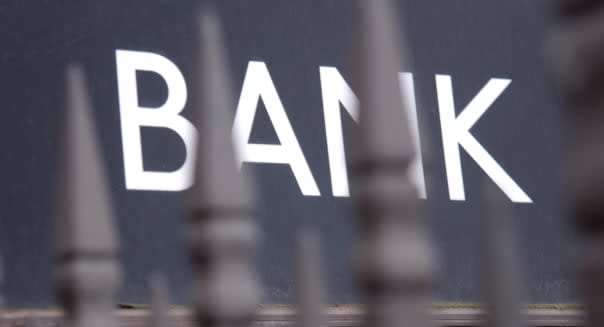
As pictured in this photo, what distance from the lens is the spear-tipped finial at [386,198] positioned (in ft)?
2.20

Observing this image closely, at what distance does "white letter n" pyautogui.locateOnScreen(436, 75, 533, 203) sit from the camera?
576 centimetres

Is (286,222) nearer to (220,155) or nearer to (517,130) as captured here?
(517,130)

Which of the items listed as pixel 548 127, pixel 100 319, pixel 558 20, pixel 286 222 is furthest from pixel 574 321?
pixel 558 20

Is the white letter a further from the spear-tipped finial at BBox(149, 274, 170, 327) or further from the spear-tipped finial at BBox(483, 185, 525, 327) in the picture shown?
the spear-tipped finial at BBox(483, 185, 525, 327)

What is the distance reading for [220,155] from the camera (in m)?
0.86

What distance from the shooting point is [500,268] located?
72 centimetres

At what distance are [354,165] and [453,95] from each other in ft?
17.1

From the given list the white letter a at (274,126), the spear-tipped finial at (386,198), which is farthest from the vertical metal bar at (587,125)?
the white letter a at (274,126)

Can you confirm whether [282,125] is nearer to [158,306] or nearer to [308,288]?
[158,306]

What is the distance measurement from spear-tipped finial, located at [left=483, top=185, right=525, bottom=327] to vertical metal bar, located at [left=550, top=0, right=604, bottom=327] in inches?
6.9

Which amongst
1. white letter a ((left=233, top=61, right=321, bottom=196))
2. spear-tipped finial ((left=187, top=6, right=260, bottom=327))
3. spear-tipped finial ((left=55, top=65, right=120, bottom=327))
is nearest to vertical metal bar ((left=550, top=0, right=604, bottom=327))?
spear-tipped finial ((left=187, top=6, right=260, bottom=327))

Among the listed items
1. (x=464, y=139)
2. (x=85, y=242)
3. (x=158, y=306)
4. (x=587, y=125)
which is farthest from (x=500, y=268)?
(x=464, y=139)

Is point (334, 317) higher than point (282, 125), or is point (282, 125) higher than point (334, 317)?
point (282, 125)

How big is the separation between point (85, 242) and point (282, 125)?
4463 mm
